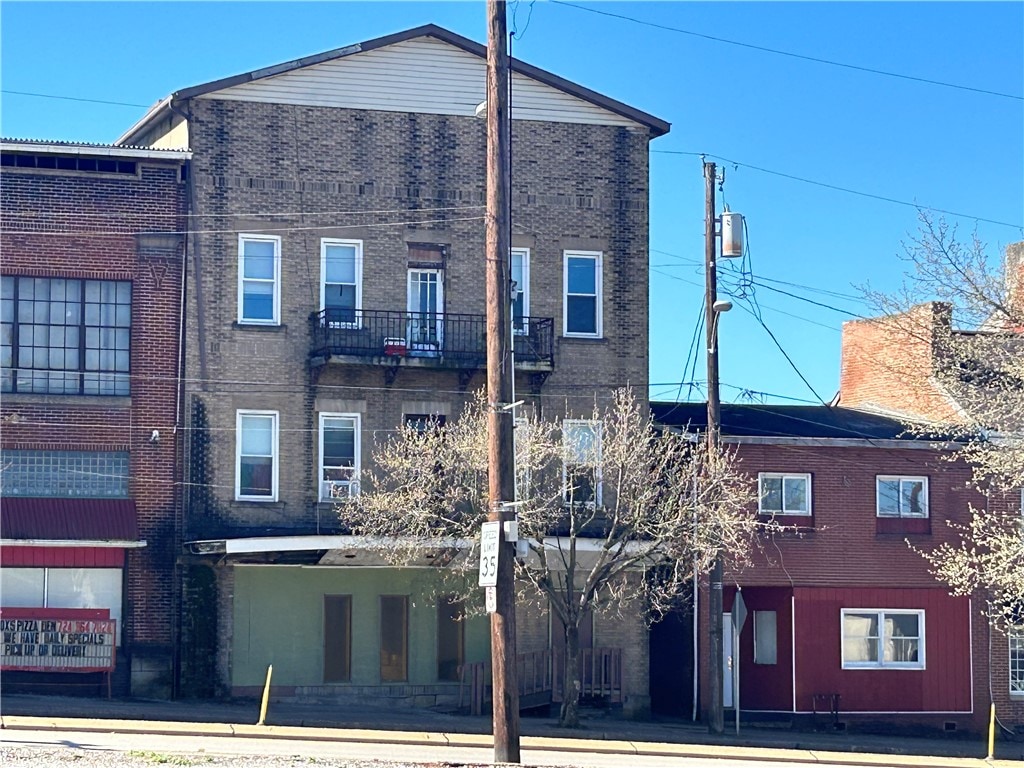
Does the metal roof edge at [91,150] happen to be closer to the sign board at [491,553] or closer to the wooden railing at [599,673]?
the wooden railing at [599,673]

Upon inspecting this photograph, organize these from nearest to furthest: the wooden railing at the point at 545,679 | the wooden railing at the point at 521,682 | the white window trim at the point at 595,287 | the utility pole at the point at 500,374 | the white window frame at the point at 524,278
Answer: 1. the utility pole at the point at 500,374
2. the wooden railing at the point at 521,682
3. the wooden railing at the point at 545,679
4. the white window frame at the point at 524,278
5. the white window trim at the point at 595,287

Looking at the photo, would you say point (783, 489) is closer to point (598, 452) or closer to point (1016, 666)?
point (598, 452)

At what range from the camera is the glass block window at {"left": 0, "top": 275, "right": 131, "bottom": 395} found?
3036cm

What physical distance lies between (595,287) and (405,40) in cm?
653

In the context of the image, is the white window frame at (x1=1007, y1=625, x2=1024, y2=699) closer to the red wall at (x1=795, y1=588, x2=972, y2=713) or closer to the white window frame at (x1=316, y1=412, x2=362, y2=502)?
the red wall at (x1=795, y1=588, x2=972, y2=713)

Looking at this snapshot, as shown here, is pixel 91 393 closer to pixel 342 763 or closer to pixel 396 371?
pixel 396 371

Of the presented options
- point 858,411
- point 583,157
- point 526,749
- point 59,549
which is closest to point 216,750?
point 526,749

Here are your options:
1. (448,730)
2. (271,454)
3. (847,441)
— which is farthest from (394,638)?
(847,441)

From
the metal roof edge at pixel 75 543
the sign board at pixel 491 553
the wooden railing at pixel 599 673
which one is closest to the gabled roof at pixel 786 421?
the wooden railing at pixel 599 673

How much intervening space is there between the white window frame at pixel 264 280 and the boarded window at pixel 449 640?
667 centimetres

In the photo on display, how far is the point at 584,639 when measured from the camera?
32.6m

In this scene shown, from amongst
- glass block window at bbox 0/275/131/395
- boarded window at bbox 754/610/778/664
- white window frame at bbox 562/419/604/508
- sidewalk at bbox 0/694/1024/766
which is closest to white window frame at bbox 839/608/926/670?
boarded window at bbox 754/610/778/664

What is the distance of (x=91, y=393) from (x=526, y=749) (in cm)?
1164

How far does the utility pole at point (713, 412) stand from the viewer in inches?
1136
